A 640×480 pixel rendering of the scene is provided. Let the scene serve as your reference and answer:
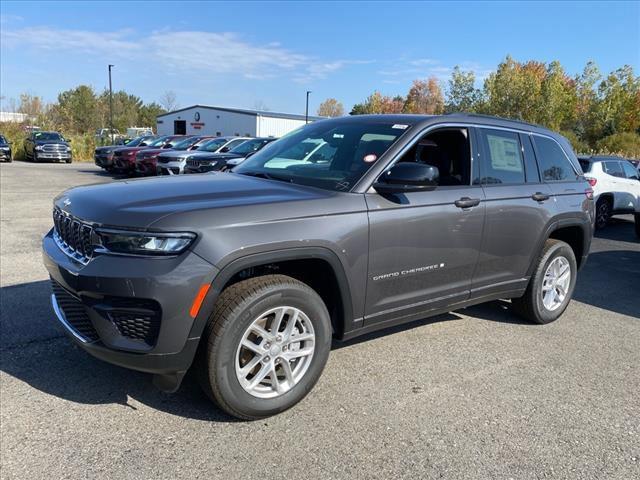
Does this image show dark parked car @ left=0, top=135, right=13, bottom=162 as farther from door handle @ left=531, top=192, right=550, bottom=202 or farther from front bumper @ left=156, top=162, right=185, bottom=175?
door handle @ left=531, top=192, right=550, bottom=202

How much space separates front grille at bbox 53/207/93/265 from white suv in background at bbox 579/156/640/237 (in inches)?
429

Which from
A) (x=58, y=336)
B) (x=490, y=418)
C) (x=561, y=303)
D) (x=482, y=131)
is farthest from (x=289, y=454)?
(x=561, y=303)

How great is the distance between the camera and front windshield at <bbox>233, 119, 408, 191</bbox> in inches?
143

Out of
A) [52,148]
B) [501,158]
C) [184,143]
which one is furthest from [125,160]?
[501,158]

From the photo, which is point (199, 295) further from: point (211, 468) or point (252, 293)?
point (211, 468)

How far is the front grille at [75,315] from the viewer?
2896mm

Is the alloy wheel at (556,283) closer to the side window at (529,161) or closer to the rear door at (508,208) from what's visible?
the rear door at (508,208)

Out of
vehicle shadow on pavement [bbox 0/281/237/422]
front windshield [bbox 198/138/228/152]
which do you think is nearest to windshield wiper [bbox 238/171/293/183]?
vehicle shadow on pavement [bbox 0/281/237/422]

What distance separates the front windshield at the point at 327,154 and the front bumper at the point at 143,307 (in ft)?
4.08

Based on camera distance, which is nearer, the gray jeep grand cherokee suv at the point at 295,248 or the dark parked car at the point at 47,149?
the gray jeep grand cherokee suv at the point at 295,248

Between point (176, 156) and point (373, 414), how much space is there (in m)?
13.3

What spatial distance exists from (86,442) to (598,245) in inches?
375

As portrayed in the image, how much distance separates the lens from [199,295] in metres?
2.75

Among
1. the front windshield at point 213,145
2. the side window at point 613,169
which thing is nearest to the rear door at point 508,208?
Result: the side window at point 613,169
